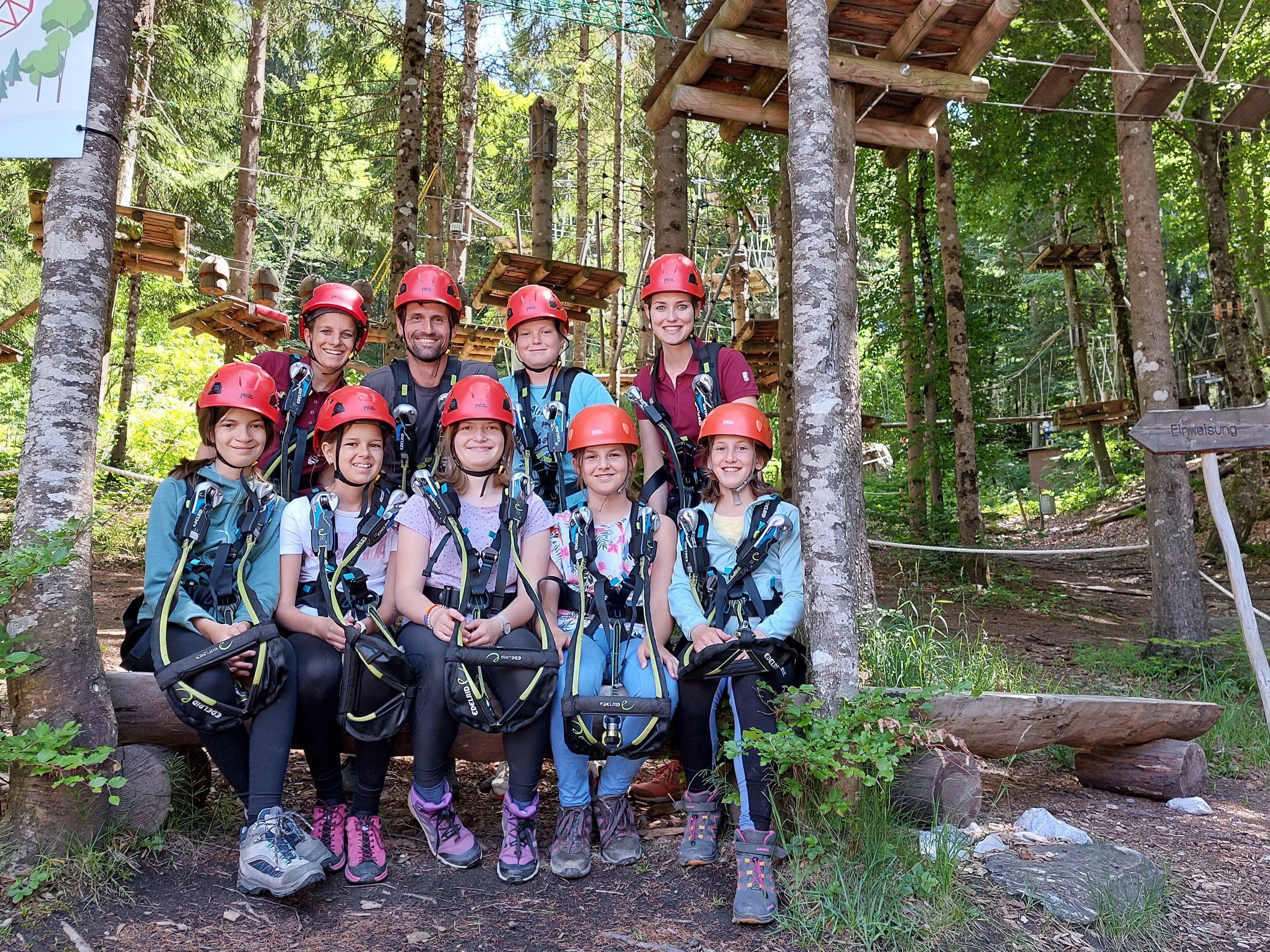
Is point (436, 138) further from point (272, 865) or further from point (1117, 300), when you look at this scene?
point (1117, 300)

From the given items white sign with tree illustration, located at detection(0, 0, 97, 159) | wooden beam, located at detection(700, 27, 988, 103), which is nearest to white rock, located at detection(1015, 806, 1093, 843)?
wooden beam, located at detection(700, 27, 988, 103)

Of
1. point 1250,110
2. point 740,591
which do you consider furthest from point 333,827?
point 1250,110

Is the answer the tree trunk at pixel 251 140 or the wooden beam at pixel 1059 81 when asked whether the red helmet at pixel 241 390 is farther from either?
the tree trunk at pixel 251 140

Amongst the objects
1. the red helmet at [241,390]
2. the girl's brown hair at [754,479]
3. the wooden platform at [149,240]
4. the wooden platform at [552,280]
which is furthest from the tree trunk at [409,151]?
the girl's brown hair at [754,479]

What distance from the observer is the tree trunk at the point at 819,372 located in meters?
3.47

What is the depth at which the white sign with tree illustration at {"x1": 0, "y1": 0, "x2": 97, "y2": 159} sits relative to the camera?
139 inches

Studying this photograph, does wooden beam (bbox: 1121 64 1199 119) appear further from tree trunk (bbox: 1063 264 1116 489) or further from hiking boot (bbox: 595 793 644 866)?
tree trunk (bbox: 1063 264 1116 489)

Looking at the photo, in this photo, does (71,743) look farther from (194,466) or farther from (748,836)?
(748,836)

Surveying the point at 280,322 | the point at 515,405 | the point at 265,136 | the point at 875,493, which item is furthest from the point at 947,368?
the point at 265,136

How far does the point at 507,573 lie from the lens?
3.67 metres

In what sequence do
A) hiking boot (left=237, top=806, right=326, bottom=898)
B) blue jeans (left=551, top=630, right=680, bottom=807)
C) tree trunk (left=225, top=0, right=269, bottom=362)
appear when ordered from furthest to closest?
tree trunk (left=225, top=0, right=269, bottom=362) < blue jeans (left=551, top=630, right=680, bottom=807) < hiking boot (left=237, top=806, right=326, bottom=898)

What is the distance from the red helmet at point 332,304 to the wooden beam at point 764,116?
118 inches

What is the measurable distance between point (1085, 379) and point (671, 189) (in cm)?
1746

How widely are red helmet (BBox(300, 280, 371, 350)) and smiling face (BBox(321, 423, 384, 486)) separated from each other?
74 cm
